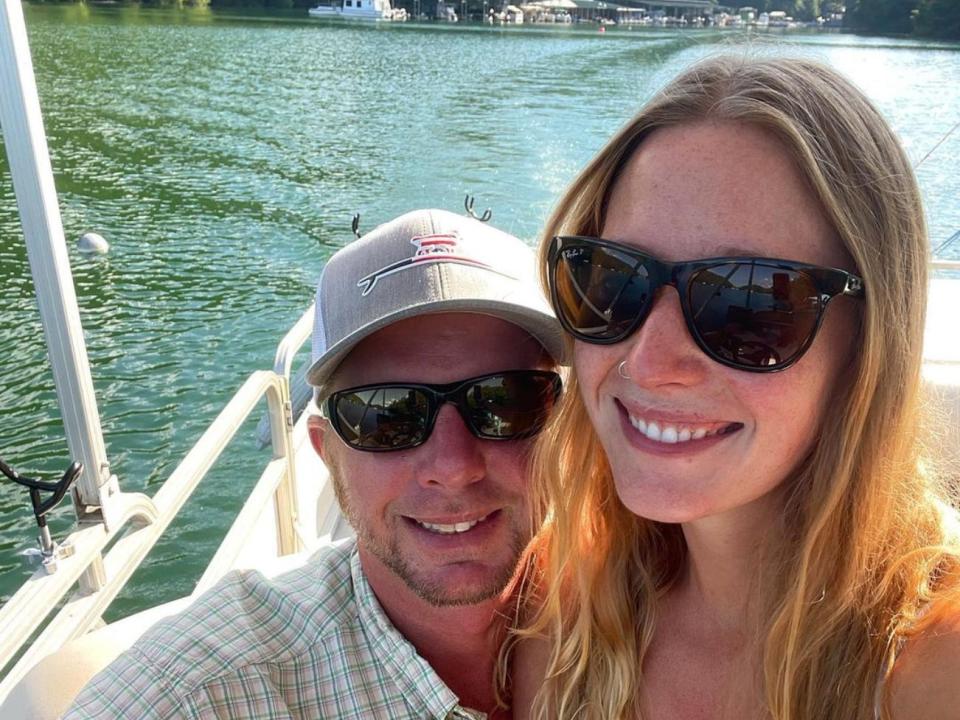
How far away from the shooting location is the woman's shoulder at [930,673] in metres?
0.99

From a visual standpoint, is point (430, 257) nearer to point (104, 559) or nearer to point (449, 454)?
point (449, 454)

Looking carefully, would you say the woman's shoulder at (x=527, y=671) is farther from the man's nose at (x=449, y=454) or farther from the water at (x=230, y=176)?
the water at (x=230, y=176)

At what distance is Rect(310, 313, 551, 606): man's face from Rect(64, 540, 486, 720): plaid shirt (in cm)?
10

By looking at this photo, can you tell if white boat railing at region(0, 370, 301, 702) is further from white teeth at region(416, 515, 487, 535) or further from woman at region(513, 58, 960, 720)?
woman at region(513, 58, 960, 720)

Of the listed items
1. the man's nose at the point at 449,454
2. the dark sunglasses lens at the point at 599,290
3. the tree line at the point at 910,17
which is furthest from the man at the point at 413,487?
the tree line at the point at 910,17

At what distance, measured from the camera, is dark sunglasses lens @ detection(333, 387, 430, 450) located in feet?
4.47

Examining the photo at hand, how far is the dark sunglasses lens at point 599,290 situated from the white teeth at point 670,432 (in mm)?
126

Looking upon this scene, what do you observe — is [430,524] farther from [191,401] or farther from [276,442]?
[191,401]

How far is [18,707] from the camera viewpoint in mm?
1423

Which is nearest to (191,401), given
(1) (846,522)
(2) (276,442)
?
(2) (276,442)

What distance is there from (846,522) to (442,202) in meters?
13.5

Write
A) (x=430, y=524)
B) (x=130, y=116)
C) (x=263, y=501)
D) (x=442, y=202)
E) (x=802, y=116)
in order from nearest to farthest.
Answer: (x=802, y=116)
(x=430, y=524)
(x=263, y=501)
(x=442, y=202)
(x=130, y=116)

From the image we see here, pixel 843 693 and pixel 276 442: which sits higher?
pixel 843 693

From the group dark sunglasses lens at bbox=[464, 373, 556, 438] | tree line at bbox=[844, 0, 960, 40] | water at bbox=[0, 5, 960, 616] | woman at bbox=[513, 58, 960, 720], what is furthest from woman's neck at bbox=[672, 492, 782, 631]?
tree line at bbox=[844, 0, 960, 40]
